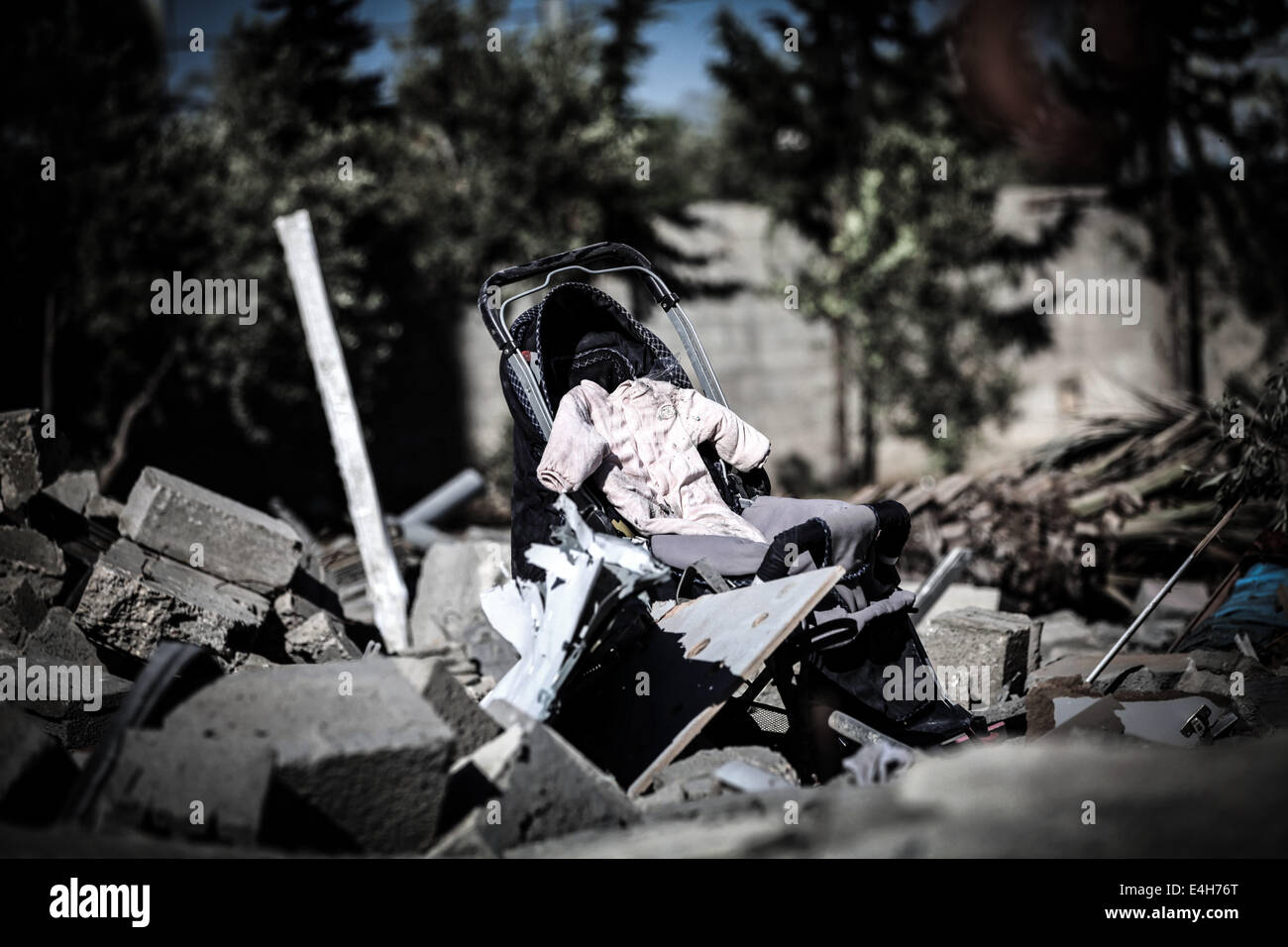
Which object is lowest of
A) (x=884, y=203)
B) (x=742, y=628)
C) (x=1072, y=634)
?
(x=1072, y=634)

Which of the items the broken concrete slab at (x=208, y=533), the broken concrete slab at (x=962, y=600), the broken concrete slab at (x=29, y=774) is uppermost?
the broken concrete slab at (x=208, y=533)

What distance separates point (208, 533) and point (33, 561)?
80 cm

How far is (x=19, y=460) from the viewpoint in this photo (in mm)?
5520

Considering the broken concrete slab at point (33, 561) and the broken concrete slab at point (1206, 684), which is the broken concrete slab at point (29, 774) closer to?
the broken concrete slab at point (33, 561)

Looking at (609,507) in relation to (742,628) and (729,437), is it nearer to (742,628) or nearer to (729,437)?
(729,437)

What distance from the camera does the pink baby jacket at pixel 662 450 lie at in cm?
480

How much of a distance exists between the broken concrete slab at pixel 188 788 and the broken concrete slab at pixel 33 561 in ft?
8.78

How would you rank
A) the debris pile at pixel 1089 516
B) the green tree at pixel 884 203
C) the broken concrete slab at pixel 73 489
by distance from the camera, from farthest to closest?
the green tree at pixel 884 203
the debris pile at pixel 1089 516
the broken concrete slab at pixel 73 489

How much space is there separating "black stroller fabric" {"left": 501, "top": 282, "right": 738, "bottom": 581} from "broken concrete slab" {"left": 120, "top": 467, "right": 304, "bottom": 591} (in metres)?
1.35

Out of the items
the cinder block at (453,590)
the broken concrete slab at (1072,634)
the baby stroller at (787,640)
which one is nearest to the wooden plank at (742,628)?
the baby stroller at (787,640)

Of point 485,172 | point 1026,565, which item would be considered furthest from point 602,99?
point 1026,565

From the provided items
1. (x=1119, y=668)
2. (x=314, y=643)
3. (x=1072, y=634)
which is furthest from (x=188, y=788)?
(x=1072, y=634)
